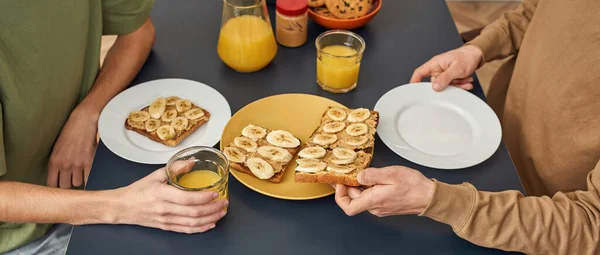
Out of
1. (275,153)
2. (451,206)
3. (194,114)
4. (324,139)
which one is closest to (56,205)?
(194,114)

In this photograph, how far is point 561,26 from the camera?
4.55 feet

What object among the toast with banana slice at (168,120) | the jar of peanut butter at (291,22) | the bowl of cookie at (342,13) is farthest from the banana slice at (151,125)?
the bowl of cookie at (342,13)

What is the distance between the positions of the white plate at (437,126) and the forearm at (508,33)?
22cm

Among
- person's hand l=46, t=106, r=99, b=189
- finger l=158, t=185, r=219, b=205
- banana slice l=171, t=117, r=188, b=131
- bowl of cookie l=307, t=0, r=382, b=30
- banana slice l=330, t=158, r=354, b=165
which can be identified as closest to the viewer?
finger l=158, t=185, r=219, b=205

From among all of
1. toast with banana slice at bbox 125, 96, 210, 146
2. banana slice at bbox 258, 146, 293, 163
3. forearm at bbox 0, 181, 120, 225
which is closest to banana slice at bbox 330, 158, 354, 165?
banana slice at bbox 258, 146, 293, 163

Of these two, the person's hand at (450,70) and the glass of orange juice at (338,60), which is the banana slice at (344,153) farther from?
the person's hand at (450,70)

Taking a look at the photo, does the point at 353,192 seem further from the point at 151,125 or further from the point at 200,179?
the point at 151,125

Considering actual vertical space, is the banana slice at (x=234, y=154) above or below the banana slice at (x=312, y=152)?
below

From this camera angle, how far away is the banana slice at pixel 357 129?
4.18 ft

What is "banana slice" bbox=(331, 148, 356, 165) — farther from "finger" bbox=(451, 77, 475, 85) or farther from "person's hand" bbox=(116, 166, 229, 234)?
"finger" bbox=(451, 77, 475, 85)

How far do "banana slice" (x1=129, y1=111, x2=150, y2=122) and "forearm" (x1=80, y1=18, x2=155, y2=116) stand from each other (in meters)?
0.14

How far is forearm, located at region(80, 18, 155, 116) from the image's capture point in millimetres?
1446

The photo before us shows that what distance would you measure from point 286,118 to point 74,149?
538 mm

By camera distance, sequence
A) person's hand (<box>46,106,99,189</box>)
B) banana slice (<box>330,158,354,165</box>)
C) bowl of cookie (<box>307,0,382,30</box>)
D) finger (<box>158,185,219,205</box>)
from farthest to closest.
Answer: bowl of cookie (<box>307,0,382,30</box>) < person's hand (<box>46,106,99,189</box>) < banana slice (<box>330,158,354,165</box>) < finger (<box>158,185,219,205</box>)
